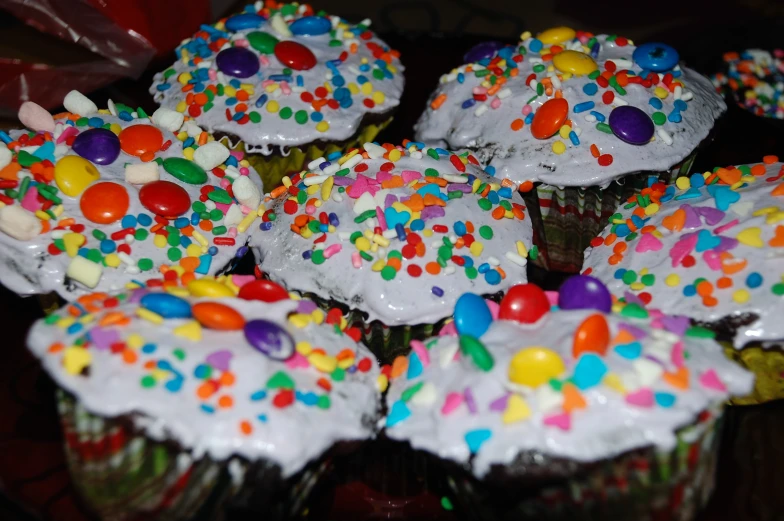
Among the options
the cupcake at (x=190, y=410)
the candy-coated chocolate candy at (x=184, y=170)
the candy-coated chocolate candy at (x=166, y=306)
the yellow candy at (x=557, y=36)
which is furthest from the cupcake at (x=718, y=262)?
the candy-coated chocolate candy at (x=184, y=170)

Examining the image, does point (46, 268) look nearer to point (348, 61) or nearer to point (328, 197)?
point (328, 197)

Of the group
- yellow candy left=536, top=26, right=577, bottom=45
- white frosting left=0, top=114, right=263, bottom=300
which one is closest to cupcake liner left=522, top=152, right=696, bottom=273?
yellow candy left=536, top=26, right=577, bottom=45

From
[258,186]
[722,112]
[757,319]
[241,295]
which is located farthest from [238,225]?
[722,112]

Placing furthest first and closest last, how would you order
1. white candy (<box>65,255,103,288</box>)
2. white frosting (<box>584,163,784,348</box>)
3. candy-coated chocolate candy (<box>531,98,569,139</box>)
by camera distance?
candy-coated chocolate candy (<box>531,98,569,139</box>) → white candy (<box>65,255,103,288</box>) → white frosting (<box>584,163,784,348</box>)

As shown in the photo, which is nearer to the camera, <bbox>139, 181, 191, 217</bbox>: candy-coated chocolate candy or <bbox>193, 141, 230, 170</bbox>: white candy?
<bbox>139, 181, 191, 217</bbox>: candy-coated chocolate candy

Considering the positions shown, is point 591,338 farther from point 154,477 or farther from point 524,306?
point 154,477

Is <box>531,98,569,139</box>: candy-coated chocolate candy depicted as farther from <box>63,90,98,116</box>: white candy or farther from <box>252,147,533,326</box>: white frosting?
<box>63,90,98,116</box>: white candy

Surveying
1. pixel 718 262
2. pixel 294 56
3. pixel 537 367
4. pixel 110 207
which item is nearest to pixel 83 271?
pixel 110 207
